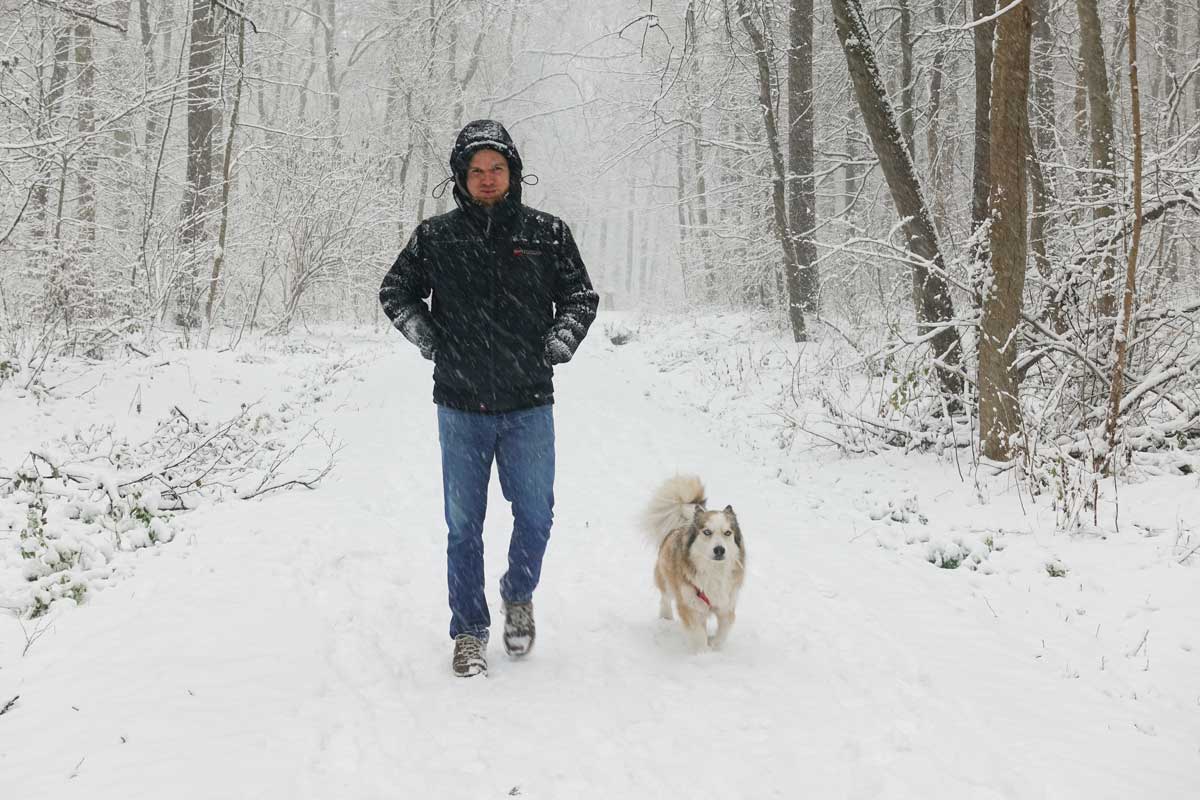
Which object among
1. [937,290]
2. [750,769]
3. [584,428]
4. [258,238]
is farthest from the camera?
[258,238]

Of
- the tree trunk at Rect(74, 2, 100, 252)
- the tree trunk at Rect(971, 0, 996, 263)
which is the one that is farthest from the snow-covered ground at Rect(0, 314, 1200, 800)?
→ the tree trunk at Rect(74, 2, 100, 252)

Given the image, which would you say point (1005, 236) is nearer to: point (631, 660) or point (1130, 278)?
point (1130, 278)

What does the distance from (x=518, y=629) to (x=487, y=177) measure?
88.1 inches

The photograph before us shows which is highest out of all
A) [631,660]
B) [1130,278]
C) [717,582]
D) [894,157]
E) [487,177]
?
[894,157]

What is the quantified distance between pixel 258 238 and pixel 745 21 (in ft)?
37.8

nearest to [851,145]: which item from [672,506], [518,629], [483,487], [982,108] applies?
[982,108]

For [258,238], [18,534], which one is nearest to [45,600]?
[18,534]

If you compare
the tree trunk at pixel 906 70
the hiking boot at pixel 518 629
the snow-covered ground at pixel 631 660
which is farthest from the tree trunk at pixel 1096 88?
the hiking boot at pixel 518 629

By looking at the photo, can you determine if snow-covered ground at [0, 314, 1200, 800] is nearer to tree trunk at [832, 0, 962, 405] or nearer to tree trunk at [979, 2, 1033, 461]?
tree trunk at [979, 2, 1033, 461]

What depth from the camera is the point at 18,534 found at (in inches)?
195

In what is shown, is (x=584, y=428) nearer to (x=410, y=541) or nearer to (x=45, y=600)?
(x=410, y=541)

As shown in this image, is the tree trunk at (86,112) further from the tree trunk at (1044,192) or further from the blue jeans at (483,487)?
the tree trunk at (1044,192)

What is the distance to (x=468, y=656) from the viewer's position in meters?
3.69

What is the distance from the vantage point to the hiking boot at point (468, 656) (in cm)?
368
